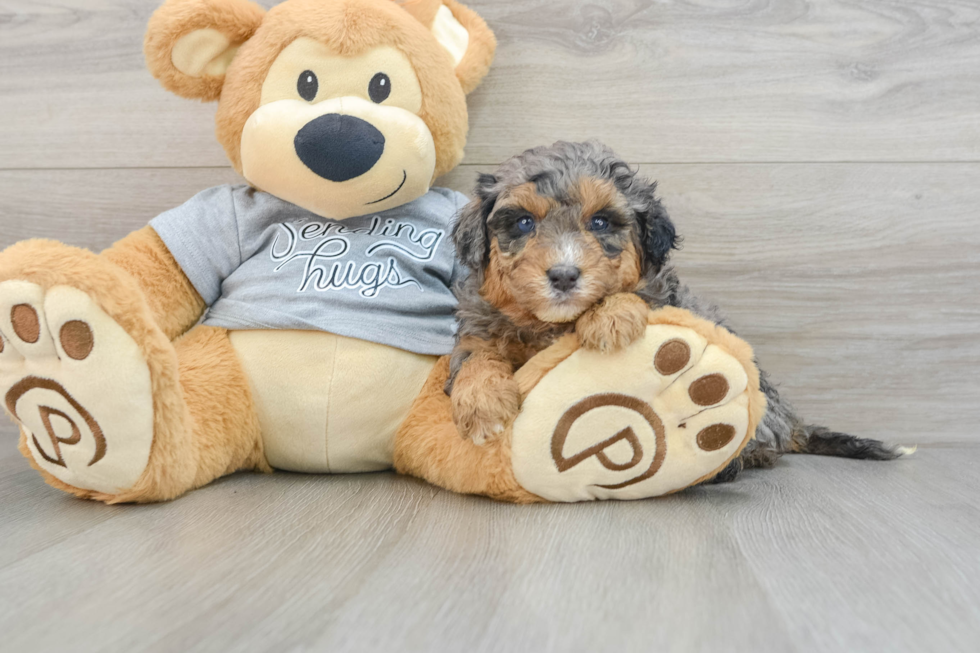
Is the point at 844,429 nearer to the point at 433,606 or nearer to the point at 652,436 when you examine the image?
the point at 652,436

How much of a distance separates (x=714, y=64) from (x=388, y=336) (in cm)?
121

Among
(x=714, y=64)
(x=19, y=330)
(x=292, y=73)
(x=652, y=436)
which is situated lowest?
(x=652, y=436)

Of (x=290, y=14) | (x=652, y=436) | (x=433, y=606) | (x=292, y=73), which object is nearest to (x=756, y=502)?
(x=652, y=436)

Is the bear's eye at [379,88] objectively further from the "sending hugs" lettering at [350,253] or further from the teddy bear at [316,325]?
the "sending hugs" lettering at [350,253]

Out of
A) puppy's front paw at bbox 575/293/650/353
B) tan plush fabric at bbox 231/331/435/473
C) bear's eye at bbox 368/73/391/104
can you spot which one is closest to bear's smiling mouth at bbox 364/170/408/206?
bear's eye at bbox 368/73/391/104

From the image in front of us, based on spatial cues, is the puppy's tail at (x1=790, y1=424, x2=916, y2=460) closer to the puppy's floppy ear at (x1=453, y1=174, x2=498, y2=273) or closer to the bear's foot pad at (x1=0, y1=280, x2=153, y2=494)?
the puppy's floppy ear at (x1=453, y1=174, x2=498, y2=273)

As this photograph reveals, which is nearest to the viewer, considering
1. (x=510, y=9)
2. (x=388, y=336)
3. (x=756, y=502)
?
(x=756, y=502)

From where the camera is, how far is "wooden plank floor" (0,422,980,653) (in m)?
0.84

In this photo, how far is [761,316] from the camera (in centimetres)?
199

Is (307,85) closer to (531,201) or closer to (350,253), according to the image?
(350,253)

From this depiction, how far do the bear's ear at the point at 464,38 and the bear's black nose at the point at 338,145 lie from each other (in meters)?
0.39

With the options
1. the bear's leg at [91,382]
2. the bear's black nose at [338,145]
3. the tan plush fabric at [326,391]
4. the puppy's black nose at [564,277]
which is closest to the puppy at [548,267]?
the puppy's black nose at [564,277]

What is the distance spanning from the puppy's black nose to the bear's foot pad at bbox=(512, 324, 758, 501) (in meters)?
0.15

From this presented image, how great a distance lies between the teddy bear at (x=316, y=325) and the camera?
4.08ft
